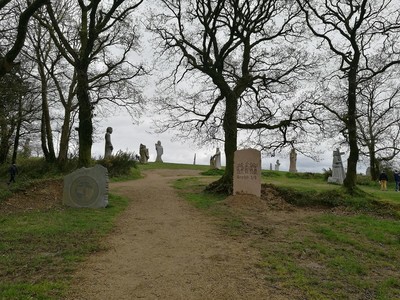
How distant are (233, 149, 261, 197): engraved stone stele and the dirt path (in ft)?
15.7

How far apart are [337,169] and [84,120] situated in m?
18.2

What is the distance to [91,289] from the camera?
17.0 feet

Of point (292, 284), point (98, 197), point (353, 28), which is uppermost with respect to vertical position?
point (353, 28)

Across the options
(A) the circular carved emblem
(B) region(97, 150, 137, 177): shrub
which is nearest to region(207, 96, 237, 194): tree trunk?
(A) the circular carved emblem

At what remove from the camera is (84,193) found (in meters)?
12.6

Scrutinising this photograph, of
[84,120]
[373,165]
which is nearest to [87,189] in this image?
[84,120]

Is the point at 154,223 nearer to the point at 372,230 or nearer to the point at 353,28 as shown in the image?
the point at 372,230

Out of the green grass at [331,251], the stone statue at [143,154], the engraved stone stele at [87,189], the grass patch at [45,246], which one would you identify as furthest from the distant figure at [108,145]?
the grass patch at [45,246]

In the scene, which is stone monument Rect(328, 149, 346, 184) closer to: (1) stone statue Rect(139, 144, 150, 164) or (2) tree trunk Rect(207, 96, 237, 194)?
(2) tree trunk Rect(207, 96, 237, 194)

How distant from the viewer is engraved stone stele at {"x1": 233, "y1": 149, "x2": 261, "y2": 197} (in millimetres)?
14867

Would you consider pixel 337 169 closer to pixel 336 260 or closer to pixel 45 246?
pixel 336 260

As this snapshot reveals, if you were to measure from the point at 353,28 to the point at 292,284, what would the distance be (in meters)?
14.4

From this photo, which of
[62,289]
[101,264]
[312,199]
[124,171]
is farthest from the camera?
[124,171]

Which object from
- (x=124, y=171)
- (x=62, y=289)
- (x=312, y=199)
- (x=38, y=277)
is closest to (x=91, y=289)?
(x=62, y=289)
